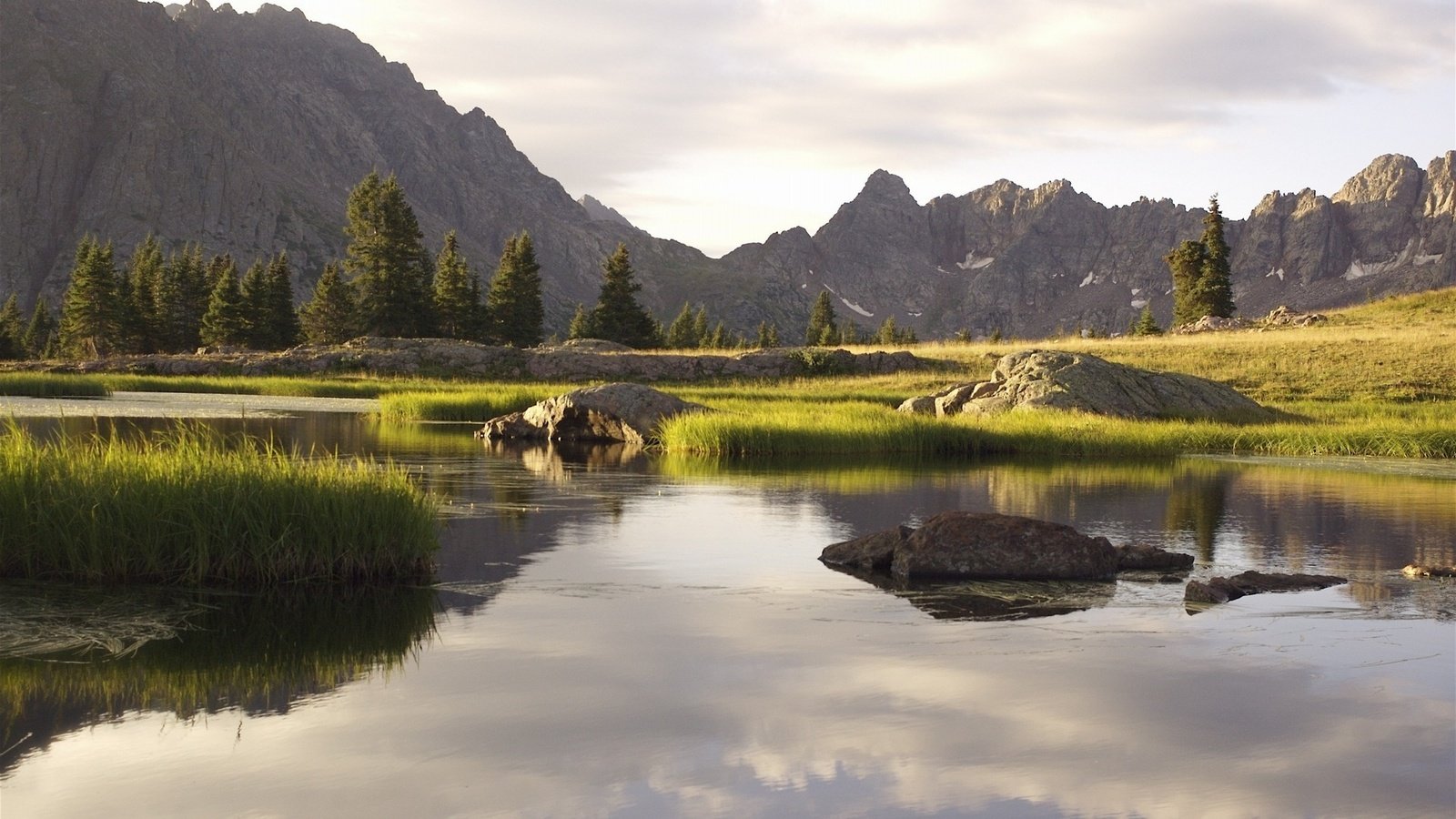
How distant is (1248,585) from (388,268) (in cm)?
8112

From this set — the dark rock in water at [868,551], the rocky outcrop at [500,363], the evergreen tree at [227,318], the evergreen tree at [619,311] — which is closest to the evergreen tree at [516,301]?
the evergreen tree at [619,311]

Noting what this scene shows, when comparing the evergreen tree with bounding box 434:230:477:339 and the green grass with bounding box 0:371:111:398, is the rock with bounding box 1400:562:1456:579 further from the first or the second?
the evergreen tree with bounding box 434:230:477:339

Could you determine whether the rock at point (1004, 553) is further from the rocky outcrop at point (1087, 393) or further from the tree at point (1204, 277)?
the tree at point (1204, 277)

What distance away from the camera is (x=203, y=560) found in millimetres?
13844

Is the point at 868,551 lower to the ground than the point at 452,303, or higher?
lower

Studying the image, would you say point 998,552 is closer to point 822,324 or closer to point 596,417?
point 596,417

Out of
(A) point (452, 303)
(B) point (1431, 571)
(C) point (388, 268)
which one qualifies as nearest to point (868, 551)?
(B) point (1431, 571)

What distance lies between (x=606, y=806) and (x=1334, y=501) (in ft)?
68.1

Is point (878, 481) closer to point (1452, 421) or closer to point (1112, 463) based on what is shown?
point (1112, 463)

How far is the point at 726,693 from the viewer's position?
402 inches

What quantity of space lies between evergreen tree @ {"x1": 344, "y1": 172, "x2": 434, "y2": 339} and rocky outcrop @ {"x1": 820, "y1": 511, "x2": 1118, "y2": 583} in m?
77.8

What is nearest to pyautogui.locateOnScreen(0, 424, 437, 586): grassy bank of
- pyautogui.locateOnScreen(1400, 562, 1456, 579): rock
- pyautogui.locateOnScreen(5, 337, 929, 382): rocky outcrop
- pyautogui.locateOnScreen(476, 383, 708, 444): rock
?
pyautogui.locateOnScreen(1400, 562, 1456, 579): rock

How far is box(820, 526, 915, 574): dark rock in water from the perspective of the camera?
16188 mm

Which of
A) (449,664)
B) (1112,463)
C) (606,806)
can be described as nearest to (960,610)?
(449,664)
